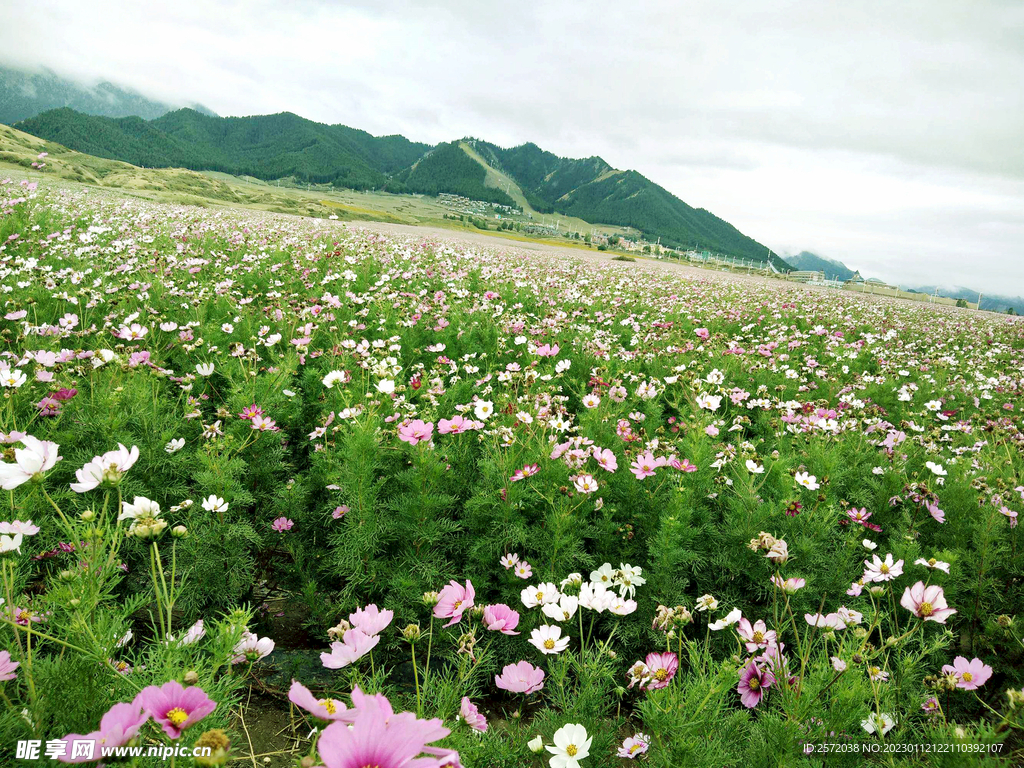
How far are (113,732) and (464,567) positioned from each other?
4.46ft

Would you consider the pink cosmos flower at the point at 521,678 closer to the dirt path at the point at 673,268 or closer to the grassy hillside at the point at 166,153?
the dirt path at the point at 673,268

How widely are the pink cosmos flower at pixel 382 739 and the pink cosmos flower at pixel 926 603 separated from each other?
1574 mm

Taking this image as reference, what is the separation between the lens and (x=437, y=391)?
9.39ft

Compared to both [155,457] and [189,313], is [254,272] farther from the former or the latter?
[155,457]

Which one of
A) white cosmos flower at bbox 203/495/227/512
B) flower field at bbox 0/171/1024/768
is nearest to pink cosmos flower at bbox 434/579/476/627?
flower field at bbox 0/171/1024/768

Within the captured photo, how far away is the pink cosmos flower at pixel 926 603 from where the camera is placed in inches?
59.6

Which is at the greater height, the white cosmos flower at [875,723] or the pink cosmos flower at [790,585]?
the pink cosmos flower at [790,585]

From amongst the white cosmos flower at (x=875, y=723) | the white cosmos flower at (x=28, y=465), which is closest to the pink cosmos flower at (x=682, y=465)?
the white cosmos flower at (x=875, y=723)

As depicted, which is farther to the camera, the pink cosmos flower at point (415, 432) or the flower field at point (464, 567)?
the pink cosmos flower at point (415, 432)

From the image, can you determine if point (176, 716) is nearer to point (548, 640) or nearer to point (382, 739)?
point (382, 739)

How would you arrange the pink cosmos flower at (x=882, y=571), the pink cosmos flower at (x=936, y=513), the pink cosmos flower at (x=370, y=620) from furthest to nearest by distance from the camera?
the pink cosmos flower at (x=936, y=513), the pink cosmos flower at (x=882, y=571), the pink cosmos flower at (x=370, y=620)

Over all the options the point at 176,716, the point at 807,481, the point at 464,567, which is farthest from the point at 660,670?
the point at 807,481

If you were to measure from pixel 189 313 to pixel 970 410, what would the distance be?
24.8ft

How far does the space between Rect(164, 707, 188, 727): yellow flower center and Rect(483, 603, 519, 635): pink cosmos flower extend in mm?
762
